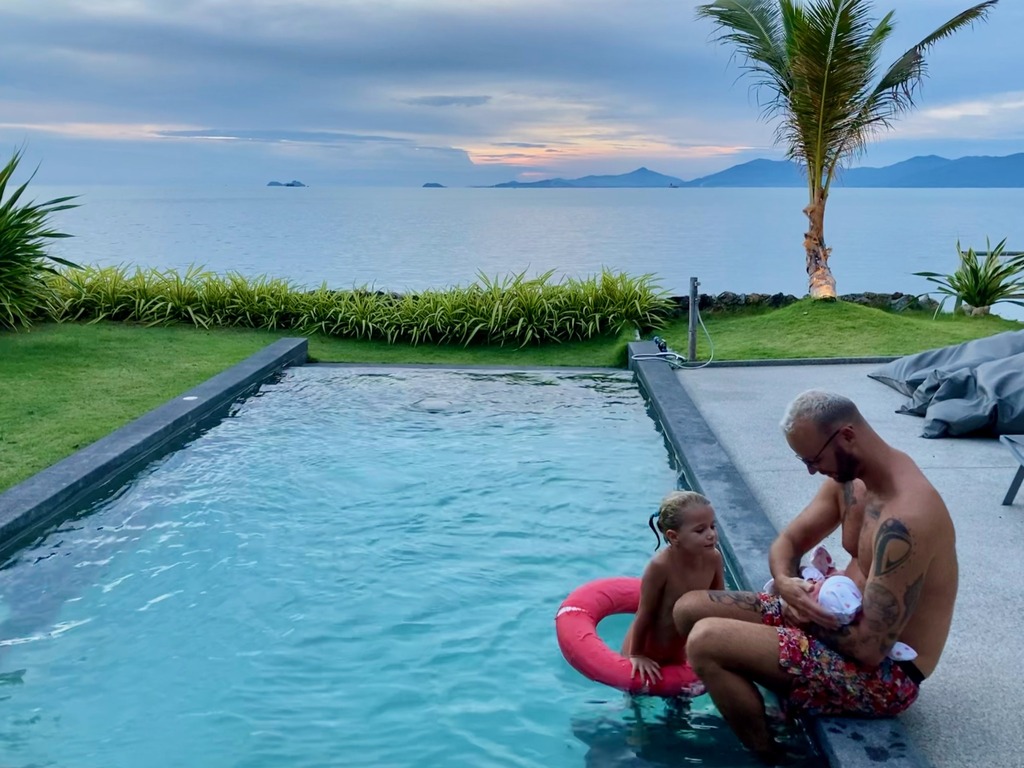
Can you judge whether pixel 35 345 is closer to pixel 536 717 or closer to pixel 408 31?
pixel 536 717

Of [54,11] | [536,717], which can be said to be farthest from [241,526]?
[54,11]

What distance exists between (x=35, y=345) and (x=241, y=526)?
220 inches

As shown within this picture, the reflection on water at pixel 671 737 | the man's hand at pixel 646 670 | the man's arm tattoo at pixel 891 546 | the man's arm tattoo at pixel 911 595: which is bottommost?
the reflection on water at pixel 671 737

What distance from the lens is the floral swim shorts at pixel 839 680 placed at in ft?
8.55

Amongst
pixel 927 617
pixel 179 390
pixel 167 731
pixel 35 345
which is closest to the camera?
pixel 927 617

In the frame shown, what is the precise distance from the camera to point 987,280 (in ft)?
37.8

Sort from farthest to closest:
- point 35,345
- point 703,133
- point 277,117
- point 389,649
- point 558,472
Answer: point 277,117
point 703,133
point 35,345
point 558,472
point 389,649

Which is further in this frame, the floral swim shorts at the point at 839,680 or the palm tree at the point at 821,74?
the palm tree at the point at 821,74

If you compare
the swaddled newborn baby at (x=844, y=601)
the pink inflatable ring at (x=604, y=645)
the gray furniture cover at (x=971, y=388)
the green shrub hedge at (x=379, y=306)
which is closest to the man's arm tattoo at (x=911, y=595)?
the swaddled newborn baby at (x=844, y=601)

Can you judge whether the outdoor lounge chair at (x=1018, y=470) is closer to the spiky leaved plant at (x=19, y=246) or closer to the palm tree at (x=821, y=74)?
the palm tree at (x=821, y=74)

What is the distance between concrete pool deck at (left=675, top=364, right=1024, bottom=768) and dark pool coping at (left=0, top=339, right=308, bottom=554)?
347 cm

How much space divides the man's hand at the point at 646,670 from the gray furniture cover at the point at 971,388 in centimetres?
368

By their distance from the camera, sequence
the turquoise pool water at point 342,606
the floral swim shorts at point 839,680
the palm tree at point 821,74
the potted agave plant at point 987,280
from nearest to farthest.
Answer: the floral swim shorts at point 839,680 → the turquoise pool water at point 342,606 → the palm tree at point 821,74 → the potted agave plant at point 987,280

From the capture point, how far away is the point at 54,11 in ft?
50.3
